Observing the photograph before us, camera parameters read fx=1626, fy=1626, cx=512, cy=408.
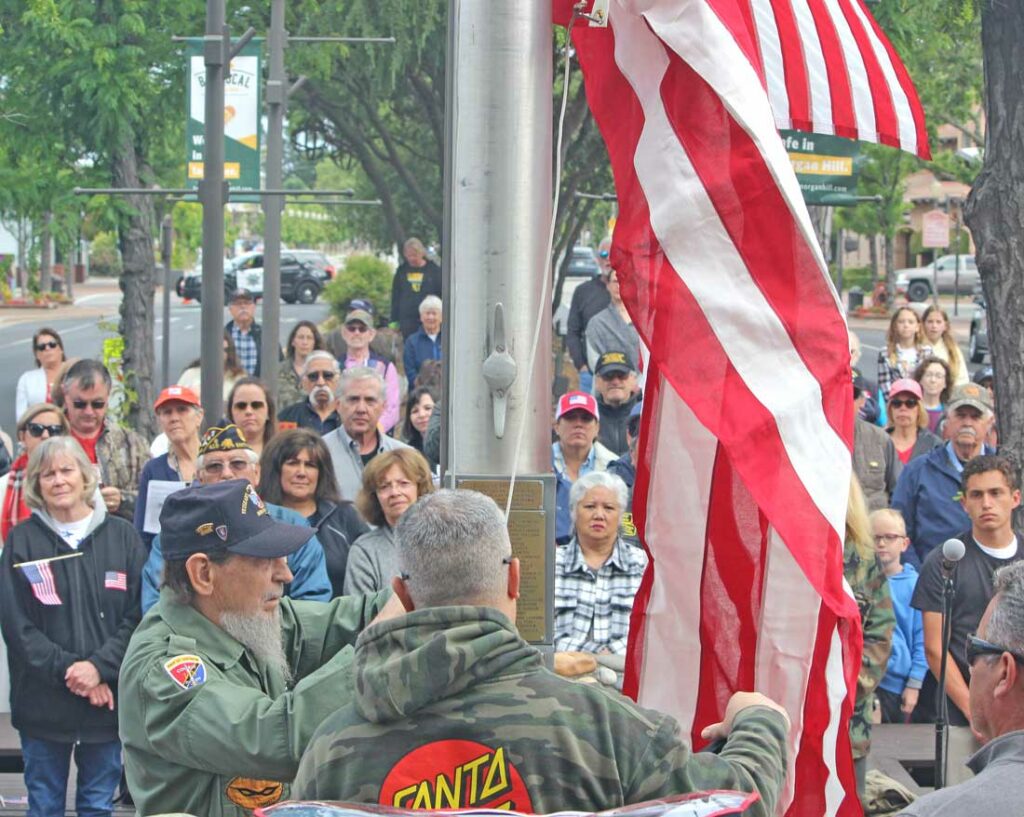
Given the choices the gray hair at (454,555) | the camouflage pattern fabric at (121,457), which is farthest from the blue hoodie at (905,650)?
the gray hair at (454,555)

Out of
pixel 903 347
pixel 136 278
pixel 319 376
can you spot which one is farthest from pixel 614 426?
pixel 136 278

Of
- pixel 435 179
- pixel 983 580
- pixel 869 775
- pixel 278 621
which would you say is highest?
pixel 435 179

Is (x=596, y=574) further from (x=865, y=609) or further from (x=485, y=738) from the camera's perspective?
(x=485, y=738)

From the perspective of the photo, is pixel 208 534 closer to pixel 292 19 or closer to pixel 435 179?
pixel 292 19

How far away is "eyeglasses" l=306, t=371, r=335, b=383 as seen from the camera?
11820 millimetres

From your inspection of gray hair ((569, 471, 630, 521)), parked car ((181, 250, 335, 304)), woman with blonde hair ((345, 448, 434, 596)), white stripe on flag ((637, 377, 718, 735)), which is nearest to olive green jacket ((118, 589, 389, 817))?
white stripe on flag ((637, 377, 718, 735))

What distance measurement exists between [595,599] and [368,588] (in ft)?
3.30

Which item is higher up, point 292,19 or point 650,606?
point 292,19

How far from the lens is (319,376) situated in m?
11.8

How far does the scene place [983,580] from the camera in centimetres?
789

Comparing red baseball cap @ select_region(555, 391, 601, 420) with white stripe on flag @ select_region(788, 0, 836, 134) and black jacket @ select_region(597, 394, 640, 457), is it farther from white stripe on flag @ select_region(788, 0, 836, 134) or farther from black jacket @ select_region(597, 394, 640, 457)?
white stripe on flag @ select_region(788, 0, 836, 134)

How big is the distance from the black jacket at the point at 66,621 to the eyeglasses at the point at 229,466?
0.44 meters

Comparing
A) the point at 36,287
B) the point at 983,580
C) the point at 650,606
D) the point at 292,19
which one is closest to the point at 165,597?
the point at 650,606

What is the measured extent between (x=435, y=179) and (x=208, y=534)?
87.7 feet
